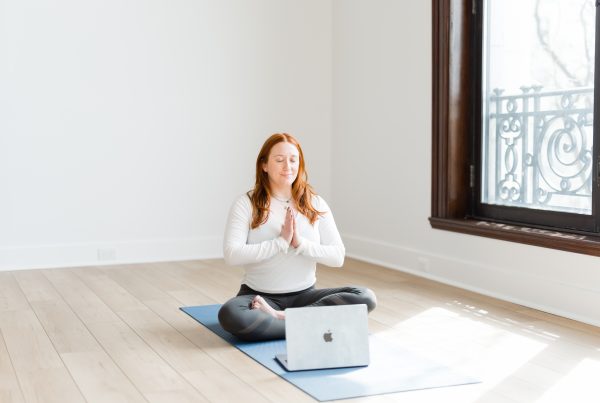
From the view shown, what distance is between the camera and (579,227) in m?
3.80

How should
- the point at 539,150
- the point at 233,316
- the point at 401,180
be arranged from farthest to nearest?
1. the point at 401,180
2. the point at 539,150
3. the point at 233,316

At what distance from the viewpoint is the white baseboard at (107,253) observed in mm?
5051

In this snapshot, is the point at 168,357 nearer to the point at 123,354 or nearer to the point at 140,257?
the point at 123,354

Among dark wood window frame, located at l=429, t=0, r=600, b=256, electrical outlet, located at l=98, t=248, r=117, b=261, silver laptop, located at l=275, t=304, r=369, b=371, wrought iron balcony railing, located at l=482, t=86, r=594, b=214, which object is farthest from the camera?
electrical outlet, located at l=98, t=248, r=117, b=261

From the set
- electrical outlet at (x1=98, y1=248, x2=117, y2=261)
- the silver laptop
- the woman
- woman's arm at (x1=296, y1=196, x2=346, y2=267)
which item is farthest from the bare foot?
electrical outlet at (x1=98, y1=248, x2=117, y2=261)

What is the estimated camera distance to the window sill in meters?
3.59

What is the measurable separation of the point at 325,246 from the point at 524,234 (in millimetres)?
1173

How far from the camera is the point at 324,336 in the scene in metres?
2.78

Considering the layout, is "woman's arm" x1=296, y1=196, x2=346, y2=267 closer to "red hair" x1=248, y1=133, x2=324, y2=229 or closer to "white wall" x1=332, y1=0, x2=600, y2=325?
"red hair" x1=248, y1=133, x2=324, y2=229

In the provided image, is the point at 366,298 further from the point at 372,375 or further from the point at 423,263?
the point at 423,263

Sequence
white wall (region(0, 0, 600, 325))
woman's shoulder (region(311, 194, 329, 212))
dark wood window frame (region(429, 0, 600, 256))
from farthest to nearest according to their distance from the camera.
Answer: white wall (region(0, 0, 600, 325)) < dark wood window frame (region(429, 0, 600, 256)) < woman's shoulder (region(311, 194, 329, 212))

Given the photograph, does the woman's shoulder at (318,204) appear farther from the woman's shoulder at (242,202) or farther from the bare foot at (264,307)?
the bare foot at (264,307)

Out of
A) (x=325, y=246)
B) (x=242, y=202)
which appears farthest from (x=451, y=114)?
(x=242, y=202)

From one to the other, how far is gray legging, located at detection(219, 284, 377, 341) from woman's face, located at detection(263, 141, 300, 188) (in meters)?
0.47
